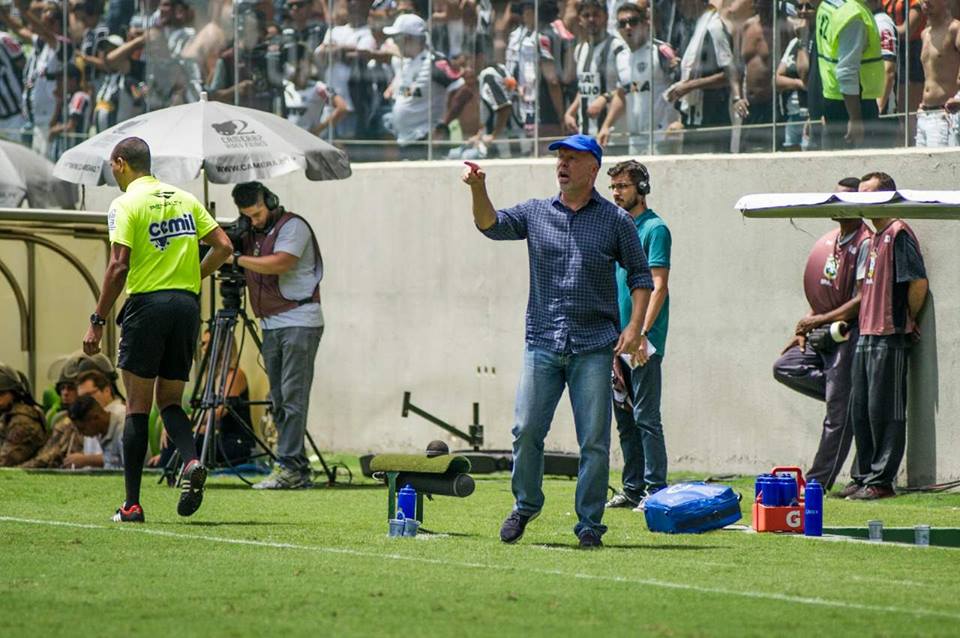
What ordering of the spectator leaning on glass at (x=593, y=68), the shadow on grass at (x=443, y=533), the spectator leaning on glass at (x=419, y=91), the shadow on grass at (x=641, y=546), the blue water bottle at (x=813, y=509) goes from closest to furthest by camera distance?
1. the shadow on grass at (x=641, y=546)
2. the shadow on grass at (x=443, y=533)
3. the blue water bottle at (x=813, y=509)
4. the spectator leaning on glass at (x=593, y=68)
5. the spectator leaning on glass at (x=419, y=91)

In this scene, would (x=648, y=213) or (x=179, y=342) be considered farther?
(x=648, y=213)

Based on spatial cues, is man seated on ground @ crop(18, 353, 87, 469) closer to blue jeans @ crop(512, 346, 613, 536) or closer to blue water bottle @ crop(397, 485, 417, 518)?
blue water bottle @ crop(397, 485, 417, 518)

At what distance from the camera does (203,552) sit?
358 inches

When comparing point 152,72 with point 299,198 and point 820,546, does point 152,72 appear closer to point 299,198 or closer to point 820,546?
point 299,198

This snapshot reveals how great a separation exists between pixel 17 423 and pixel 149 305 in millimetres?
5183

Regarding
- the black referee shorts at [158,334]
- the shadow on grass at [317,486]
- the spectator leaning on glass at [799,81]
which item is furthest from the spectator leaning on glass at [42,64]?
the black referee shorts at [158,334]

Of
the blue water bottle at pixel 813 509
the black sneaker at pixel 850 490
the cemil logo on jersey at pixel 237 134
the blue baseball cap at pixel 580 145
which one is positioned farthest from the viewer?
the cemil logo on jersey at pixel 237 134

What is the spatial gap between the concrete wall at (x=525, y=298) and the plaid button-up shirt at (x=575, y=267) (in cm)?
526

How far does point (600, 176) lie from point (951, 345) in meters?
3.80

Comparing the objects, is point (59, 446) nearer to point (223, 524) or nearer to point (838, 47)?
point (223, 524)

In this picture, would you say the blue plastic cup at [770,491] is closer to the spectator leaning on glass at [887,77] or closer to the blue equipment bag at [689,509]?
the blue equipment bag at [689,509]

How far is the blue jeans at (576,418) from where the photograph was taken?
940 centimetres

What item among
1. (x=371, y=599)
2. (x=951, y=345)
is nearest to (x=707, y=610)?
(x=371, y=599)

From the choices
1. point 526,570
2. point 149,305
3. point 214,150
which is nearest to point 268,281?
point 214,150
